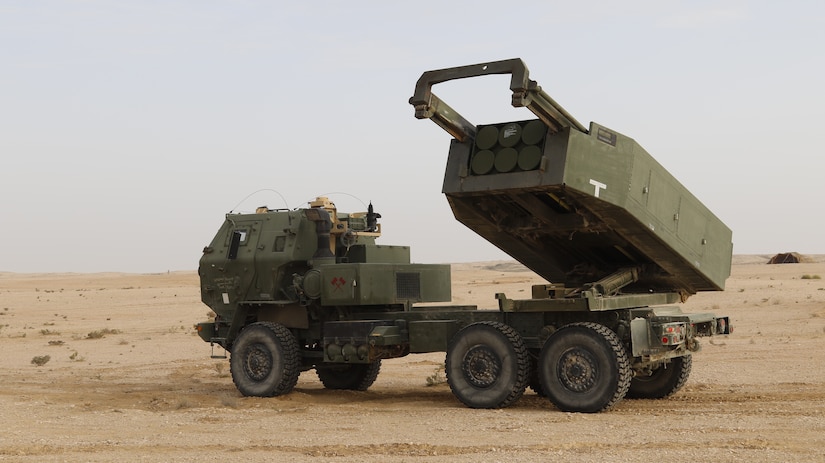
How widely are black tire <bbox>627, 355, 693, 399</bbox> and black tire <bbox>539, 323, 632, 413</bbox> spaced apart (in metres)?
1.87

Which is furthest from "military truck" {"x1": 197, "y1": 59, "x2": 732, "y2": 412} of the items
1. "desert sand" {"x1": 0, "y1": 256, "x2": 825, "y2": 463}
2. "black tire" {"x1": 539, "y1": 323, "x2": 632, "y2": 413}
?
"desert sand" {"x1": 0, "y1": 256, "x2": 825, "y2": 463}

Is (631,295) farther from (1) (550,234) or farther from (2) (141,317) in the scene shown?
(2) (141,317)

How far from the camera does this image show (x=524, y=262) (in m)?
13.5

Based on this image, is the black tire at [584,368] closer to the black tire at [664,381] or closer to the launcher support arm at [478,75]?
the black tire at [664,381]

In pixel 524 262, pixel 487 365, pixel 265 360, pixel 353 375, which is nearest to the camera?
pixel 487 365

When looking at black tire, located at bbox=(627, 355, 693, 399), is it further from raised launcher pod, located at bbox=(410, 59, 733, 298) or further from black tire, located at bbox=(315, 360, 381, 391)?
black tire, located at bbox=(315, 360, 381, 391)

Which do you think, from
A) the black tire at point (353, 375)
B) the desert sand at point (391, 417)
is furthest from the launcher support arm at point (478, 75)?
the black tire at point (353, 375)

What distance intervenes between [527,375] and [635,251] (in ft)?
6.54

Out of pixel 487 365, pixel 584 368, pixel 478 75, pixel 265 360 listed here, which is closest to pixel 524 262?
pixel 487 365

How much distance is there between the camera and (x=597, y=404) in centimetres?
1145

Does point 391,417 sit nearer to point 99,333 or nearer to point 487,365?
point 487,365

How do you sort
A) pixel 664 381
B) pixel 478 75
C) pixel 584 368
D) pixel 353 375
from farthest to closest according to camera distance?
pixel 353 375
pixel 664 381
pixel 584 368
pixel 478 75

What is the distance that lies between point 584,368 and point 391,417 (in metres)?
2.25

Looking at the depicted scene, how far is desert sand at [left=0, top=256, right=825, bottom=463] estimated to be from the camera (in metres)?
8.98
